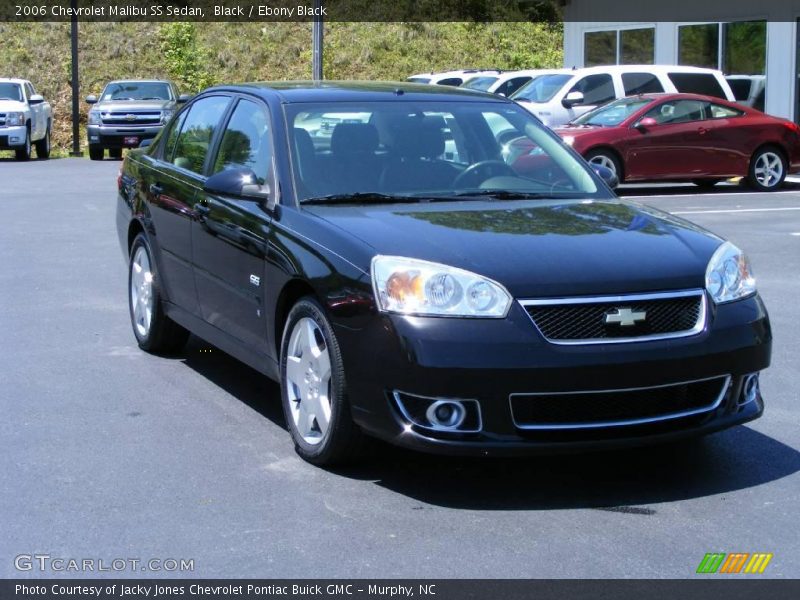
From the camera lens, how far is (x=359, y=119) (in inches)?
253

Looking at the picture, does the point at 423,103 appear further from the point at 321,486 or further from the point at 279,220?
the point at 321,486

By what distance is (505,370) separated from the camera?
4.84m

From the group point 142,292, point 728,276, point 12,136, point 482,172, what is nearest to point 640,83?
point 12,136

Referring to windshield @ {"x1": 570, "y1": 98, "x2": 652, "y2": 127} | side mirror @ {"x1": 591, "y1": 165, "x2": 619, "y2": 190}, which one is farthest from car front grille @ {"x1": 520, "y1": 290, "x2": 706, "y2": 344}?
windshield @ {"x1": 570, "y1": 98, "x2": 652, "y2": 127}

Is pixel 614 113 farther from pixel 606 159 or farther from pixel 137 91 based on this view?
pixel 137 91

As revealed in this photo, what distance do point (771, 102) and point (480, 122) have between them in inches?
766

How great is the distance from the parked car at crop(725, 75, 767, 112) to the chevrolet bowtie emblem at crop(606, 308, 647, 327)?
21242 mm

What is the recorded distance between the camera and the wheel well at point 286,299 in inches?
221

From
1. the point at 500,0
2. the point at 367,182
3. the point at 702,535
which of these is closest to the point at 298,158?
the point at 367,182

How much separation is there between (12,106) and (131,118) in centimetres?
265

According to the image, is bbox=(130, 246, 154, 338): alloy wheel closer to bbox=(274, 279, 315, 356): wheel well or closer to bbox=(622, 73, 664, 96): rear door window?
bbox=(274, 279, 315, 356): wheel well

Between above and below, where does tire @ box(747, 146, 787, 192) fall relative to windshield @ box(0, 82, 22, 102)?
below

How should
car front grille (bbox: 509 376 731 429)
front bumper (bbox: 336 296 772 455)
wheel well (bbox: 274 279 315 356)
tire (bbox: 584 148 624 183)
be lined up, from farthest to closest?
tire (bbox: 584 148 624 183) → wheel well (bbox: 274 279 315 356) → car front grille (bbox: 509 376 731 429) → front bumper (bbox: 336 296 772 455)

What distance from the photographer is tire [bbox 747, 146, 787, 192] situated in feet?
65.7
